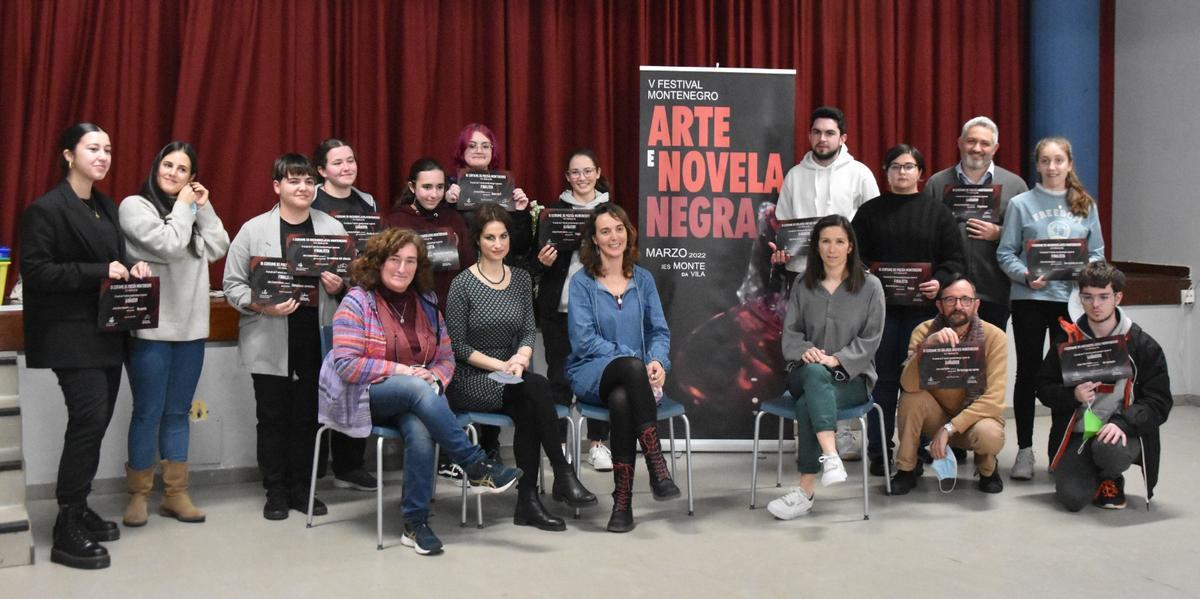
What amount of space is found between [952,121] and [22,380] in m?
5.14

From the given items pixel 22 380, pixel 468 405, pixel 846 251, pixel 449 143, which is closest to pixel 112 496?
pixel 22 380

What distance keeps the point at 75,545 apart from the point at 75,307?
2.57 feet

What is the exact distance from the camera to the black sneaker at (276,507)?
14.1 ft

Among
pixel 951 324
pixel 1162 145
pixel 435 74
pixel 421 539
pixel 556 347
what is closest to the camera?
pixel 421 539

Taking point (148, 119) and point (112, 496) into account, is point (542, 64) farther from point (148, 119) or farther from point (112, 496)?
point (112, 496)

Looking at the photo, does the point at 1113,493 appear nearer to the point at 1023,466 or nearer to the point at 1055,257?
the point at 1023,466

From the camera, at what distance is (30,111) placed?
4898mm

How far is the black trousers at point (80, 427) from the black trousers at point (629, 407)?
1.77 m

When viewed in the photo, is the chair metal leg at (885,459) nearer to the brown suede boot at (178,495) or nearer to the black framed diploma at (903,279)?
the black framed diploma at (903,279)

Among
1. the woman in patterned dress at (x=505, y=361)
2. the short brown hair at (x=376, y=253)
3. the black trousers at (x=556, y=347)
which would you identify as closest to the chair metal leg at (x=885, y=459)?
the woman in patterned dress at (x=505, y=361)

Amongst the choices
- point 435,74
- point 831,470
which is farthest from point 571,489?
point 435,74

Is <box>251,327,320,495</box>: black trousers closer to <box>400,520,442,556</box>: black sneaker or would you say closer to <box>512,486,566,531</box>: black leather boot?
<box>400,520,442,556</box>: black sneaker

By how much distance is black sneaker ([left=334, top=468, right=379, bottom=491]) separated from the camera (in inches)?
190

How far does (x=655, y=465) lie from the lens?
420cm
